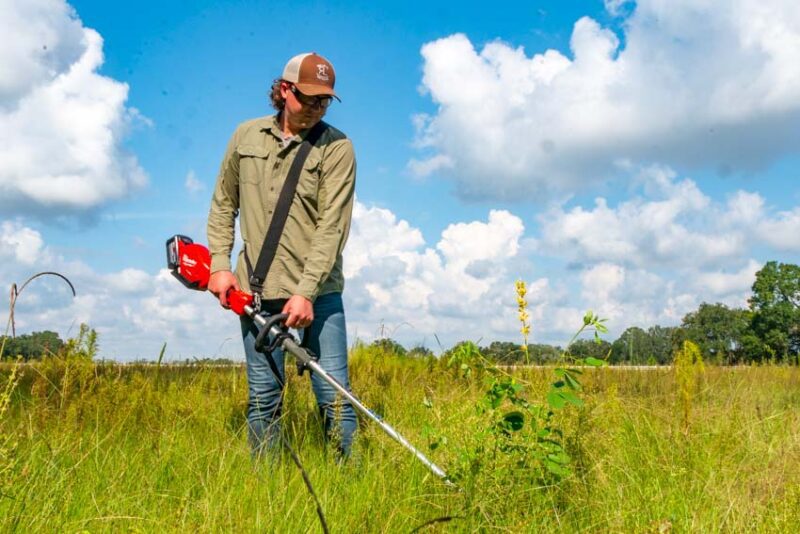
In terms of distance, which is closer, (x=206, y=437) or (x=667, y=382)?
(x=206, y=437)

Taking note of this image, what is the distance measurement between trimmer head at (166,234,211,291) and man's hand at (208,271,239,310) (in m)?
0.18

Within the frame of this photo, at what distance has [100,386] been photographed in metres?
4.83

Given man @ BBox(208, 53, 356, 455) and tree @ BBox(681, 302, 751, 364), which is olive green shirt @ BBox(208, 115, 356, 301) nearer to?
man @ BBox(208, 53, 356, 455)

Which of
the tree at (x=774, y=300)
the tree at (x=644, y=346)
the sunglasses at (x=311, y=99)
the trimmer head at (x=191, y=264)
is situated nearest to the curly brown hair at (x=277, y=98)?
the sunglasses at (x=311, y=99)

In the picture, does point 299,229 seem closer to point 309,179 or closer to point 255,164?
point 309,179

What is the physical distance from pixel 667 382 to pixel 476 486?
19.8ft

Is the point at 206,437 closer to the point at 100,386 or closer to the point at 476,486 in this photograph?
the point at 100,386

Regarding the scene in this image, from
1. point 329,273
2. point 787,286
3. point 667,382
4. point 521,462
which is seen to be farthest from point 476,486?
point 787,286

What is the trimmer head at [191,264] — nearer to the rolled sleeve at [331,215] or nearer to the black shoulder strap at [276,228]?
the black shoulder strap at [276,228]

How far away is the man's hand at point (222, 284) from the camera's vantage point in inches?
158

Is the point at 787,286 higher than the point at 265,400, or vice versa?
the point at 787,286

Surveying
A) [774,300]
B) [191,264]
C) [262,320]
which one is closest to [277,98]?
[191,264]

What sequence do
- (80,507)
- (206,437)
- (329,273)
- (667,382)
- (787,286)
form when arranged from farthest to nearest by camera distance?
(787,286) → (667,382) → (206,437) → (329,273) → (80,507)

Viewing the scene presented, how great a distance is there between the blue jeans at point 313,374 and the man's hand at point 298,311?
0.26m
